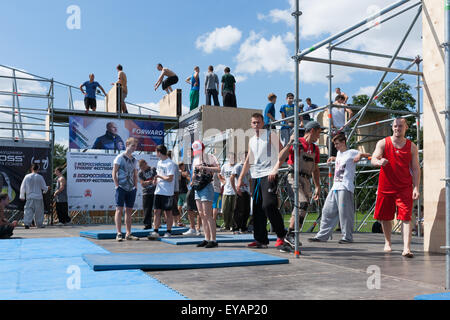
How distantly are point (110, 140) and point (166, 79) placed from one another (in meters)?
3.43

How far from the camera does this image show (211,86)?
50.9ft

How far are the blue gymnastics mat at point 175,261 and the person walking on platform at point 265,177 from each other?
0.70 metres

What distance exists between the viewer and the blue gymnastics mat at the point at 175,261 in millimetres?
4391

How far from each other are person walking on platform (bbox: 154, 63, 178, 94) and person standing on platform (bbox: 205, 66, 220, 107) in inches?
79.2

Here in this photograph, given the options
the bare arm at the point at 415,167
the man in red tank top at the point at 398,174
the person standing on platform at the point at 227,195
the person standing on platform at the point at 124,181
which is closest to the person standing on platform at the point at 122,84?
the person standing on platform at the point at 227,195

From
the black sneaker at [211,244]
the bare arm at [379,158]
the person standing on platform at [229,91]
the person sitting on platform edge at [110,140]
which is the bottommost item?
the black sneaker at [211,244]

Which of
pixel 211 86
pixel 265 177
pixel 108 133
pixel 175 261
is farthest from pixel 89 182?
pixel 175 261

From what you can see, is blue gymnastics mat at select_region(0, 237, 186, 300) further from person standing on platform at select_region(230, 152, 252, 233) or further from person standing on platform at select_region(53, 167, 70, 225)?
person standing on platform at select_region(53, 167, 70, 225)

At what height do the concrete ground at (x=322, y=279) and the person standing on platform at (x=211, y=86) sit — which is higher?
the person standing on platform at (x=211, y=86)

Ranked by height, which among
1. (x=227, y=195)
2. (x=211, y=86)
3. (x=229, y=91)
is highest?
(x=211, y=86)

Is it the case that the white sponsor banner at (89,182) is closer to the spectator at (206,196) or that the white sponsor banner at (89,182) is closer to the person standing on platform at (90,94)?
the person standing on platform at (90,94)

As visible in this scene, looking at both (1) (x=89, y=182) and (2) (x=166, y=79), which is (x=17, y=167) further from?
(2) (x=166, y=79)
